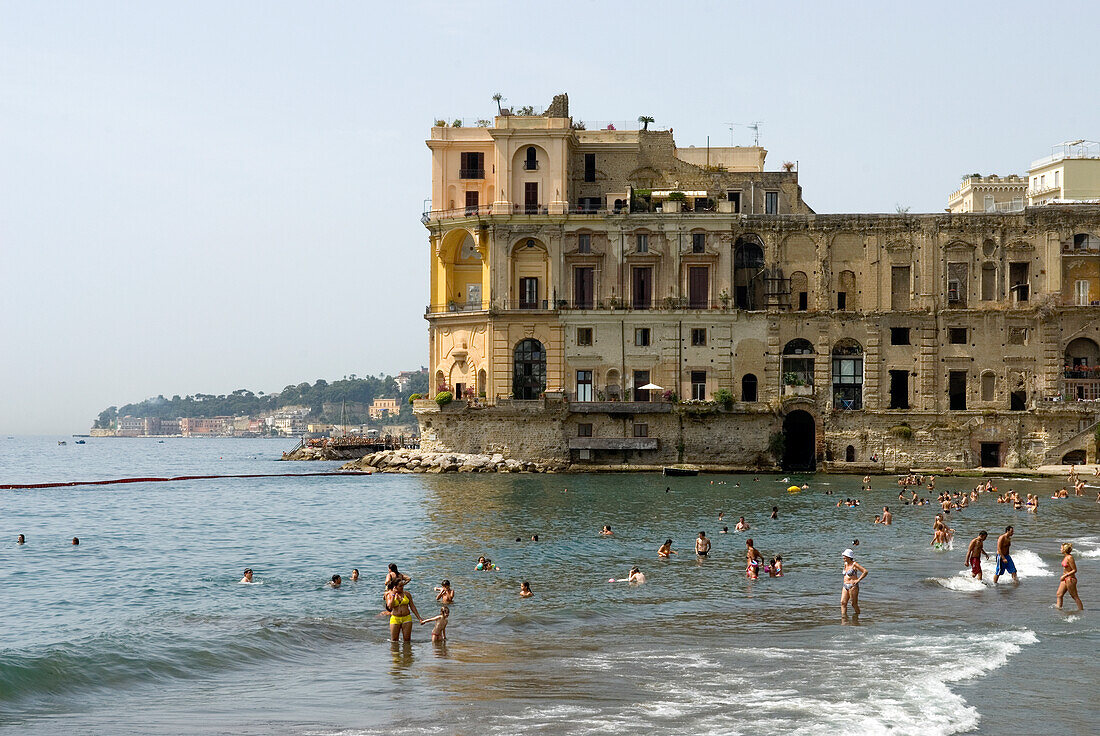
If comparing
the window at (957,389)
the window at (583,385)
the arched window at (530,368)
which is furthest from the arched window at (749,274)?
the arched window at (530,368)

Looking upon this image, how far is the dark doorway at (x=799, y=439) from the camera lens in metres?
81.1

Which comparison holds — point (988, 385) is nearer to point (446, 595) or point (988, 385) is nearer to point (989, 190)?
point (989, 190)

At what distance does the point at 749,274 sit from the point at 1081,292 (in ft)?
72.6

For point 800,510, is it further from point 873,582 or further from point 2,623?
point 2,623

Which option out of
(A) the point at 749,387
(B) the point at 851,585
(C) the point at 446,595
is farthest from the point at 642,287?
(B) the point at 851,585

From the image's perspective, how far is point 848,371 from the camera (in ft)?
263

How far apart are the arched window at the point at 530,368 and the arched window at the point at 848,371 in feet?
65.4

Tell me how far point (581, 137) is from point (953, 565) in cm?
5401

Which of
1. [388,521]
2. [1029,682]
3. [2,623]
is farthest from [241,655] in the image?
[388,521]

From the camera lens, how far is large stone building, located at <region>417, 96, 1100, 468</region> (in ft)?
259

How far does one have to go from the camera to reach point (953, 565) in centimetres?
3881

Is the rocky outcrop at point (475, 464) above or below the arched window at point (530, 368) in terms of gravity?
below

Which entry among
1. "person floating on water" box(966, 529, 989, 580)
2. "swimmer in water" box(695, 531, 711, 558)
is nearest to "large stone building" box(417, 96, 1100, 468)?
"swimmer in water" box(695, 531, 711, 558)

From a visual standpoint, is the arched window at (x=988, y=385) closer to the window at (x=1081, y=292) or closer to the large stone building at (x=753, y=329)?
the large stone building at (x=753, y=329)
